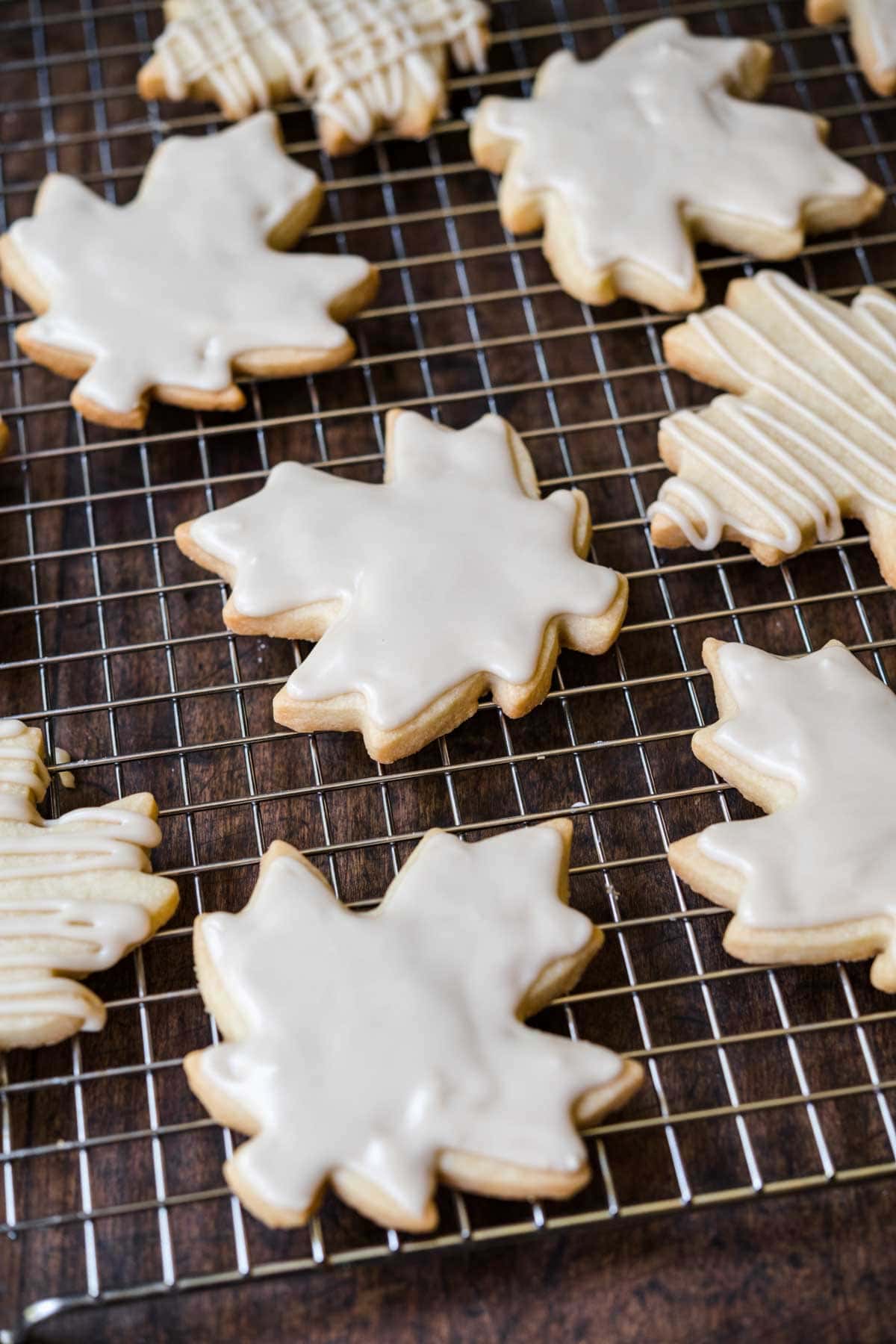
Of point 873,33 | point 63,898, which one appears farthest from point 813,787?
point 873,33

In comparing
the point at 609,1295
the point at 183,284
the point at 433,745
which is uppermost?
the point at 183,284

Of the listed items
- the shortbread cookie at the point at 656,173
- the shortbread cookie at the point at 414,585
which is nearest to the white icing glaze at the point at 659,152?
the shortbread cookie at the point at 656,173

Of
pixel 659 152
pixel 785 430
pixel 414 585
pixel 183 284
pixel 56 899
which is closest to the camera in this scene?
pixel 56 899

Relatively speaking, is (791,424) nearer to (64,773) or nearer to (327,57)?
(327,57)

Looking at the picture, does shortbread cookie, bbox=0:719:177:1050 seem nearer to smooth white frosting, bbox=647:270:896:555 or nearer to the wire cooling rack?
the wire cooling rack

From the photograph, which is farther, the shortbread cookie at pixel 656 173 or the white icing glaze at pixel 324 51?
the white icing glaze at pixel 324 51

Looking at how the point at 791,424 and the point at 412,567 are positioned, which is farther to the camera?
the point at 791,424

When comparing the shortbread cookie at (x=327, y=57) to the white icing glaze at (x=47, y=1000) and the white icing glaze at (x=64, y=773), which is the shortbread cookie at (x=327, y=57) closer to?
the white icing glaze at (x=64, y=773)

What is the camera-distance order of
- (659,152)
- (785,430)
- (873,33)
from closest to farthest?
(785,430) < (659,152) < (873,33)
